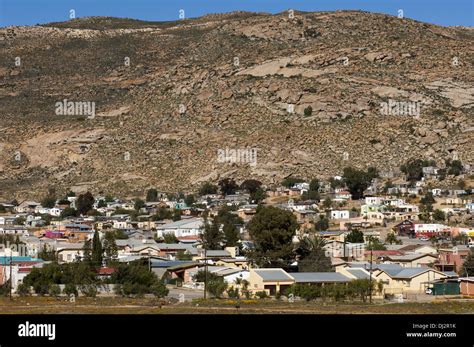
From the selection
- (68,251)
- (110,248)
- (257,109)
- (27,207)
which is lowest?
(68,251)

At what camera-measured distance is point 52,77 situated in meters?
128

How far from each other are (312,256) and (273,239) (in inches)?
80.3

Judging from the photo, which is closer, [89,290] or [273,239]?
[89,290]

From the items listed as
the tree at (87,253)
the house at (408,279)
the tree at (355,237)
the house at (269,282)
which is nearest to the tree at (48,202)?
the tree at (87,253)

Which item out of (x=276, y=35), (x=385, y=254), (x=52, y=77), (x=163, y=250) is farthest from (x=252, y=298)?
(x=52, y=77)

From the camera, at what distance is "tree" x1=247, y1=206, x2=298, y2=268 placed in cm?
4709

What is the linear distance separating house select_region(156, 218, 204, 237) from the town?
9cm

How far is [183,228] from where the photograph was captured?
2616 inches

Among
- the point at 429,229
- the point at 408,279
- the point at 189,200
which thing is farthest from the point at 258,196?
the point at 408,279

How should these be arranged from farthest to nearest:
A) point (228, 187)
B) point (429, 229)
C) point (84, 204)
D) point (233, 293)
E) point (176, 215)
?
point (228, 187)
point (84, 204)
point (176, 215)
point (429, 229)
point (233, 293)

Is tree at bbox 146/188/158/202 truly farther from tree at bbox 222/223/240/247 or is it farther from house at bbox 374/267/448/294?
house at bbox 374/267/448/294

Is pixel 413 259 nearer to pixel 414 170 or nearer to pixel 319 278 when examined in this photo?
pixel 319 278

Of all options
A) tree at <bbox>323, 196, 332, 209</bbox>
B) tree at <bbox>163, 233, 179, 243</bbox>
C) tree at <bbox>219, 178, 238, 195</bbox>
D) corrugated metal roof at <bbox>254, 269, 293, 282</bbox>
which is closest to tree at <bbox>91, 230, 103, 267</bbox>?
corrugated metal roof at <bbox>254, 269, 293, 282</bbox>
